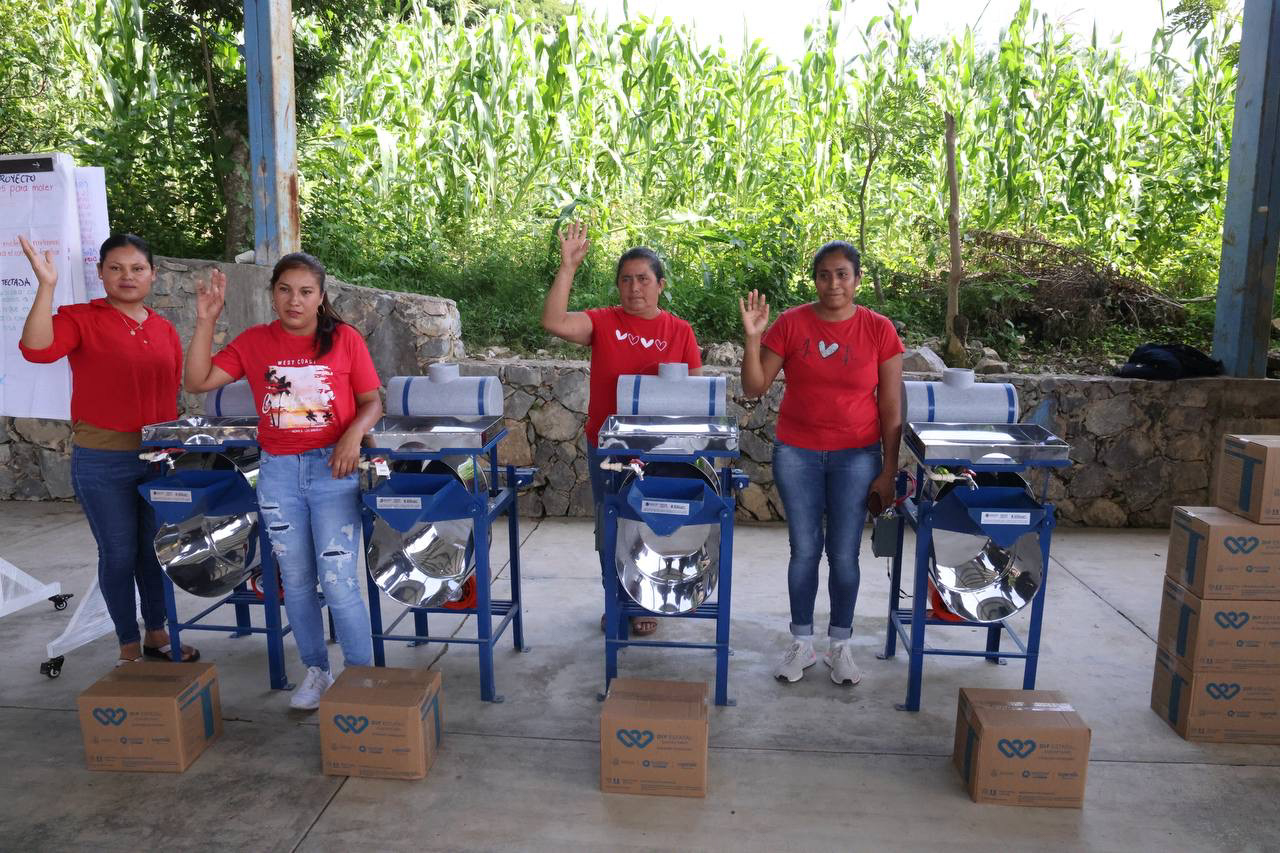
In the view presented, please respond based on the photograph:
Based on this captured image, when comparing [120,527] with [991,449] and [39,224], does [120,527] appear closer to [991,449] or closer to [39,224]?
[39,224]

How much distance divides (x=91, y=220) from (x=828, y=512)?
10.4 feet

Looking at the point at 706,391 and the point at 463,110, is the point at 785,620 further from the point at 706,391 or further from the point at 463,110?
the point at 463,110

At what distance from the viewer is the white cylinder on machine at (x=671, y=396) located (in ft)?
10.6

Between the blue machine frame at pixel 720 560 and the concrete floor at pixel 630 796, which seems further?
the blue machine frame at pixel 720 560

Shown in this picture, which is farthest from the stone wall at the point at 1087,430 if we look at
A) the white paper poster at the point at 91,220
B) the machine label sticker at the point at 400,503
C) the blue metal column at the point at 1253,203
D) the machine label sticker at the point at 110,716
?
the machine label sticker at the point at 110,716

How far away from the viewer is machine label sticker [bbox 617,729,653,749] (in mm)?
2697

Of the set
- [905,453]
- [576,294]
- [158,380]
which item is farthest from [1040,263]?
[158,380]

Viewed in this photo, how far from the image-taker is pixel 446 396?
10.9 feet

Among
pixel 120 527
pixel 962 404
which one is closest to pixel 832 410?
pixel 962 404

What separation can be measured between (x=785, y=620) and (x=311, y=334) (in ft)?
7.94

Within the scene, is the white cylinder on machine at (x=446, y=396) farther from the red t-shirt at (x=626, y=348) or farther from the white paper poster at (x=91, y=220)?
the white paper poster at (x=91, y=220)

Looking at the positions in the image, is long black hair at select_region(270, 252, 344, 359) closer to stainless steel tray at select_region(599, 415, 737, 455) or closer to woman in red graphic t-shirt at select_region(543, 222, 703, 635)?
woman in red graphic t-shirt at select_region(543, 222, 703, 635)

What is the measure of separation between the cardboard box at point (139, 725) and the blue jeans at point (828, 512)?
2121 mm

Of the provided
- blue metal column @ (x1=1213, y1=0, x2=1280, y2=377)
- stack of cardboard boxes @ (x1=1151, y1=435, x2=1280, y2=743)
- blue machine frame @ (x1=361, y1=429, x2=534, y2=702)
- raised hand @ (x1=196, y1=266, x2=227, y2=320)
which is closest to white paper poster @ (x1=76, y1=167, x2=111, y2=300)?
raised hand @ (x1=196, y1=266, x2=227, y2=320)
